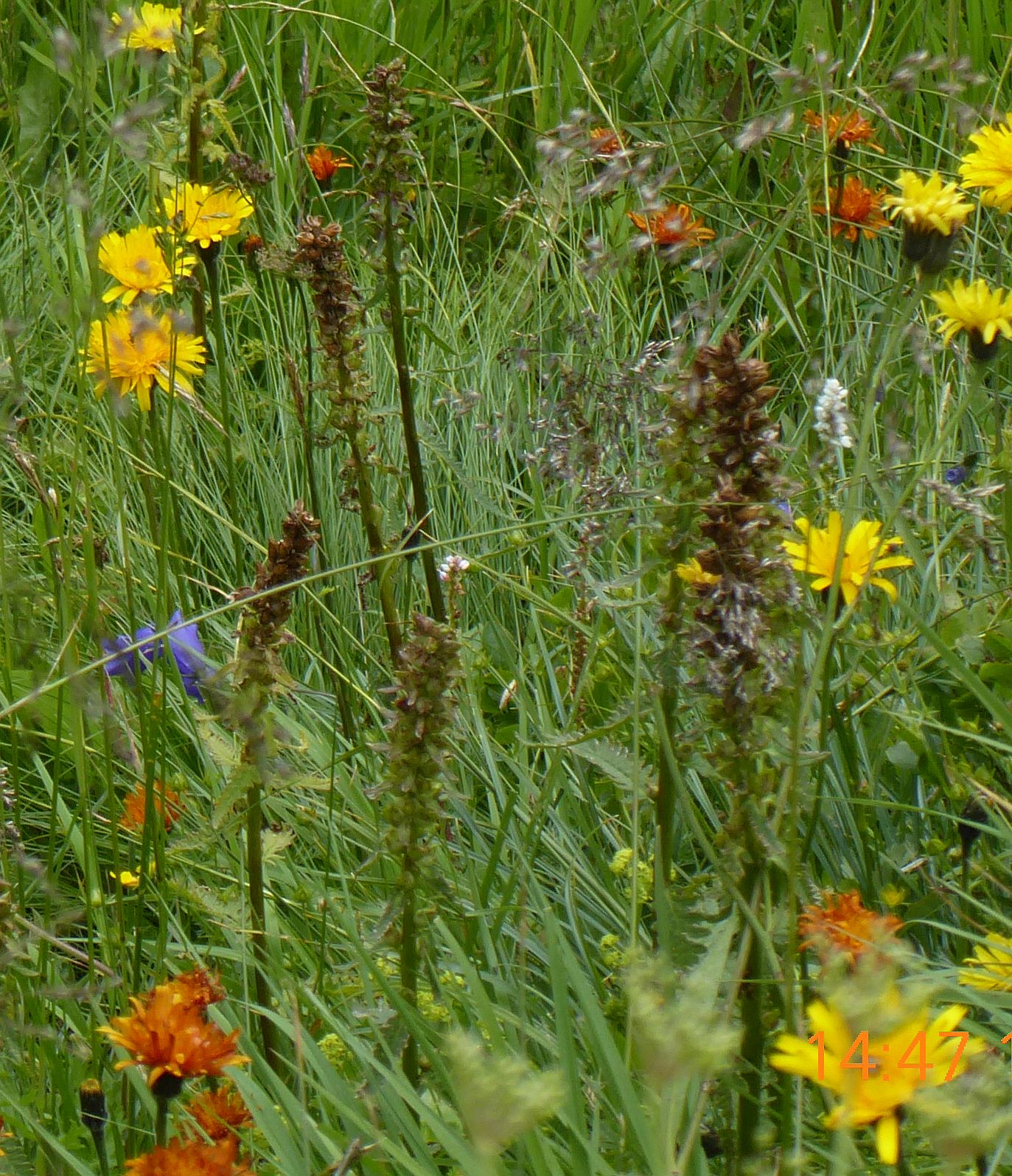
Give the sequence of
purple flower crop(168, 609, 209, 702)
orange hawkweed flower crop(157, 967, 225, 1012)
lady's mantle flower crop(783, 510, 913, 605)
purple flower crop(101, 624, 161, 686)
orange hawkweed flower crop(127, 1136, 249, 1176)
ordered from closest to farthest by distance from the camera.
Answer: orange hawkweed flower crop(127, 1136, 249, 1176) < orange hawkweed flower crop(157, 967, 225, 1012) < lady's mantle flower crop(783, 510, 913, 605) < purple flower crop(101, 624, 161, 686) < purple flower crop(168, 609, 209, 702)

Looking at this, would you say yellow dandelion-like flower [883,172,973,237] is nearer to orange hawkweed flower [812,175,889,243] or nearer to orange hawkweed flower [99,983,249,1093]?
orange hawkweed flower [99,983,249,1093]

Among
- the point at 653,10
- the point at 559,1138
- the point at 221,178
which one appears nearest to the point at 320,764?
the point at 559,1138

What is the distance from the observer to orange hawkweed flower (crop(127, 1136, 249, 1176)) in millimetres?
1011

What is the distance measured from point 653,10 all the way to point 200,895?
11.0 feet

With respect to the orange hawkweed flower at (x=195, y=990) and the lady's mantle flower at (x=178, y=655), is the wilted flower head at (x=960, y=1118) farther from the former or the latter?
the lady's mantle flower at (x=178, y=655)

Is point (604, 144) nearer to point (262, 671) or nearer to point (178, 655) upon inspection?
point (178, 655)

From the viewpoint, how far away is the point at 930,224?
4.22 ft

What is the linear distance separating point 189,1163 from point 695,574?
593 millimetres

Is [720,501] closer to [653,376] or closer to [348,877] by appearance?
[348,877]

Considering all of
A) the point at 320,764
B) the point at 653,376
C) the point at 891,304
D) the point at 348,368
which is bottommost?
the point at 320,764

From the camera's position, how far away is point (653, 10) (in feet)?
13.5

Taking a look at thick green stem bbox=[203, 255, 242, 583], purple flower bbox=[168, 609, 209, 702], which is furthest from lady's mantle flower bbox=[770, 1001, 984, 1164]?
thick green stem bbox=[203, 255, 242, 583]

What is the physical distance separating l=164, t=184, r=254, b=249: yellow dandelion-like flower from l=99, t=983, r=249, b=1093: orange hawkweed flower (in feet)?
4.36
